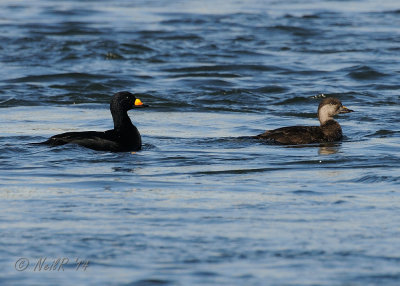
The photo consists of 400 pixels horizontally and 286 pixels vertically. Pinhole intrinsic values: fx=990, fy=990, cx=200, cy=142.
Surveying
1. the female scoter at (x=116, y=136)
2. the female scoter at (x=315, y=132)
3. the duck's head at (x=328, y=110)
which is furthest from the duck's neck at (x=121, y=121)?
the duck's head at (x=328, y=110)

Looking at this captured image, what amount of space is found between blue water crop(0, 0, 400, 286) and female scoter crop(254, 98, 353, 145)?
253mm

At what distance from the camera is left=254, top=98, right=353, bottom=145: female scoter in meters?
14.2

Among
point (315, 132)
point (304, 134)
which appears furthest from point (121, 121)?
point (315, 132)

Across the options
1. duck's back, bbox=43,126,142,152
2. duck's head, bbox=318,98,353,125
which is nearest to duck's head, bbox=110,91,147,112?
duck's back, bbox=43,126,142,152

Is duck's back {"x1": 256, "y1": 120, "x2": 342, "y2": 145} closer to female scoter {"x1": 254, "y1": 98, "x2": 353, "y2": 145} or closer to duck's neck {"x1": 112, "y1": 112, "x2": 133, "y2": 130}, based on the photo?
female scoter {"x1": 254, "y1": 98, "x2": 353, "y2": 145}

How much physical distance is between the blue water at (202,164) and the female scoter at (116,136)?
7.0 inches

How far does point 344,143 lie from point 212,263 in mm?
7169

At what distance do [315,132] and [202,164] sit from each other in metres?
2.90

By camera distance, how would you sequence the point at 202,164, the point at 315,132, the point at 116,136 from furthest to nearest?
1. the point at 315,132
2. the point at 116,136
3. the point at 202,164

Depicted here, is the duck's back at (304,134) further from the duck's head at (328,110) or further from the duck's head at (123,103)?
the duck's head at (123,103)

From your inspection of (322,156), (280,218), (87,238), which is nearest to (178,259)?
(87,238)

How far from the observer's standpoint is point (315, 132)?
14891 millimetres

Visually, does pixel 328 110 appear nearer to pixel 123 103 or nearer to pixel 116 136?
pixel 123 103

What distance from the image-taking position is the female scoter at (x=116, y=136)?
13.5 metres
